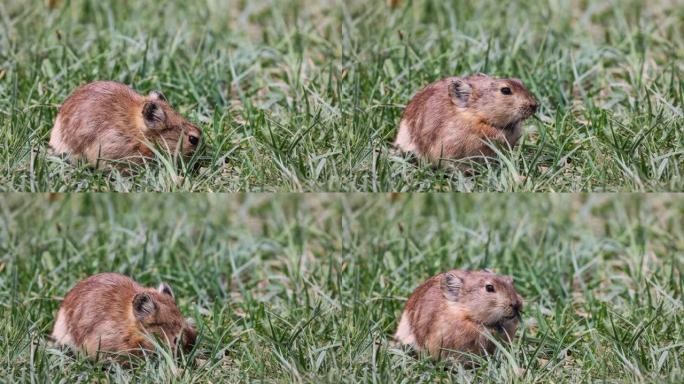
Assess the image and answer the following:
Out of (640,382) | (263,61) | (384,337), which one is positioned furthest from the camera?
(263,61)

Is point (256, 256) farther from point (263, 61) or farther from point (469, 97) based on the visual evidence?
point (469, 97)

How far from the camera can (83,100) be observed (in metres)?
8.63

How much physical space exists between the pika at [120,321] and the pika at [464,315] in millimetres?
1443

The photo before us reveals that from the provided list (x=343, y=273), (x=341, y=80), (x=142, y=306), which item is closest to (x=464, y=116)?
(x=341, y=80)

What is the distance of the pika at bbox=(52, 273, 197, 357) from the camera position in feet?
27.9

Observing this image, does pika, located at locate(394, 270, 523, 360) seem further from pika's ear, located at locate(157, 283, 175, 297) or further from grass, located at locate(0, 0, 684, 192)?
pika's ear, located at locate(157, 283, 175, 297)

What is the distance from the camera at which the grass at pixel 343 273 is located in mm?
8469

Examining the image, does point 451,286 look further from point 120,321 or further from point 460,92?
point 120,321

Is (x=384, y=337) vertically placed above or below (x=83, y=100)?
below

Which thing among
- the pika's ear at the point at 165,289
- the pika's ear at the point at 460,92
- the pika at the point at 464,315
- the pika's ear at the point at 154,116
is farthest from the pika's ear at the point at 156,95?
the pika at the point at 464,315

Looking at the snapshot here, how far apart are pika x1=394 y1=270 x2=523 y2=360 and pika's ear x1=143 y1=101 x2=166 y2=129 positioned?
6.31ft

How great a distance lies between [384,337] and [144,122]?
6.58ft

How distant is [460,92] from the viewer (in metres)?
8.51

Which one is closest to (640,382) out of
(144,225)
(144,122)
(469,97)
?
(469,97)
